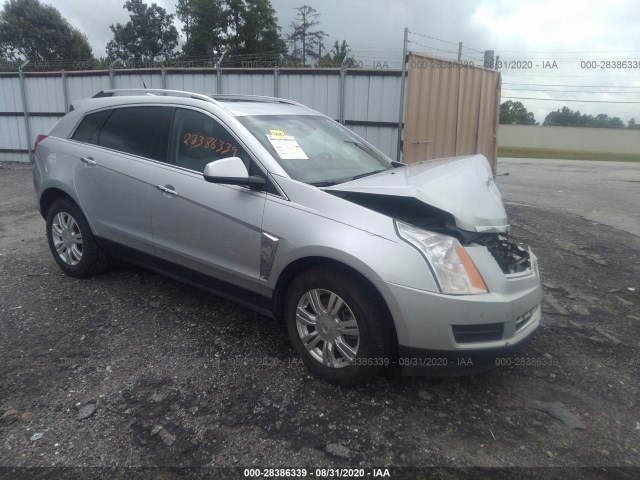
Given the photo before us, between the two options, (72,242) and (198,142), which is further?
(72,242)

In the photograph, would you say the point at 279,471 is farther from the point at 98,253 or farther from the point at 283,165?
the point at 98,253

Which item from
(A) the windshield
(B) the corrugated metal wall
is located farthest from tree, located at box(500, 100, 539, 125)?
(A) the windshield

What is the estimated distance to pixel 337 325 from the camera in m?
3.05

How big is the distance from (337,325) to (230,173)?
1.15 meters

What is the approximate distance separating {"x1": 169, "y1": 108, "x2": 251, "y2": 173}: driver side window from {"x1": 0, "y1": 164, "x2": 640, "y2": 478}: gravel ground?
4.08 feet

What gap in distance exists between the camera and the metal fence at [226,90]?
1011 centimetres

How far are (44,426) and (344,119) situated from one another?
8.64 metres

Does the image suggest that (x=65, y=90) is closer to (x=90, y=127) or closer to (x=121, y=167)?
(x=90, y=127)

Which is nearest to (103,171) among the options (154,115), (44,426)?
(154,115)

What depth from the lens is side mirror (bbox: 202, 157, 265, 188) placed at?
325cm

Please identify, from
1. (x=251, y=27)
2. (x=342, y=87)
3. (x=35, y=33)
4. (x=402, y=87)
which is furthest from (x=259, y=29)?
(x=402, y=87)

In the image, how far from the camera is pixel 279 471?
8.21 ft

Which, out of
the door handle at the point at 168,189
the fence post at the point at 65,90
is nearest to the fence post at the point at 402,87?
the door handle at the point at 168,189

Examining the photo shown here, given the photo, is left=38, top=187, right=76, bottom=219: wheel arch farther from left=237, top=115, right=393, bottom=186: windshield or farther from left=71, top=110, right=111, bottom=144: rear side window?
left=237, top=115, right=393, bottom=186: windshield
